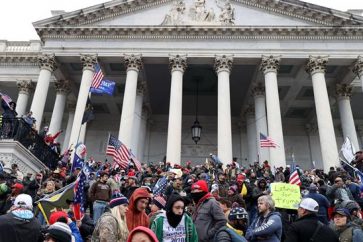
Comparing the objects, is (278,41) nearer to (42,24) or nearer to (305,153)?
(305,153)

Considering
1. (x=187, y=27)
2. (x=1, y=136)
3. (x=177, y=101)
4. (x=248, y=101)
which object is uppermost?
(x=187, y=27)

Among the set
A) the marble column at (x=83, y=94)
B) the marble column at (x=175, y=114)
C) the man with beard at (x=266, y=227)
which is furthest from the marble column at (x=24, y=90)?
the man with beard at (x=266, y=227)

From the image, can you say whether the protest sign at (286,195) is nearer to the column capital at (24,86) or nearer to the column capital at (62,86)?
the column capital at (62,86)

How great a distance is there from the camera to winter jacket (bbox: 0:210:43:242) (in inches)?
186

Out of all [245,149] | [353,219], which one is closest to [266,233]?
[353,219]

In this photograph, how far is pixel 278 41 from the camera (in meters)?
25.6

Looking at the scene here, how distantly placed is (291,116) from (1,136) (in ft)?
86.8

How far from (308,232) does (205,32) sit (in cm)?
2204

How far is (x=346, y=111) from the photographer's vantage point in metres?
26.8

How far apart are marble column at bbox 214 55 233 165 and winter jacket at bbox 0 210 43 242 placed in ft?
57.1

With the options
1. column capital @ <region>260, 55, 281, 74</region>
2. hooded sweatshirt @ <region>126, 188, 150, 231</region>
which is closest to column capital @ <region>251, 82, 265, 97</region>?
column capital @ <region>260, 55, 281, 74</region>

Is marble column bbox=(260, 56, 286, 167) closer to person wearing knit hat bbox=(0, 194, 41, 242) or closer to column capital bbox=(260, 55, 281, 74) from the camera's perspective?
column capital bbox=(260, 55, 281, 74)

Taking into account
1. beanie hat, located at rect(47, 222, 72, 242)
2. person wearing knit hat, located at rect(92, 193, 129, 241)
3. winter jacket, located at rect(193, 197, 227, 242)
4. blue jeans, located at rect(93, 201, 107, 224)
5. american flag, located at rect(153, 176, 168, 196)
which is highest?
american flag, located at rect(153, 176, 168, 196)

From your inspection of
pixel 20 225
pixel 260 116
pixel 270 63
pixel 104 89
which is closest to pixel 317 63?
pixel 270 63
